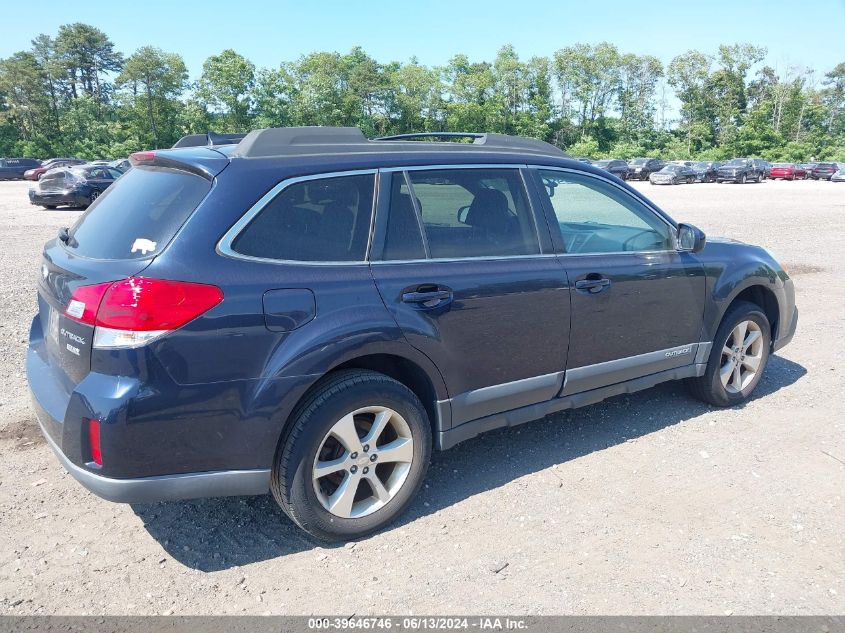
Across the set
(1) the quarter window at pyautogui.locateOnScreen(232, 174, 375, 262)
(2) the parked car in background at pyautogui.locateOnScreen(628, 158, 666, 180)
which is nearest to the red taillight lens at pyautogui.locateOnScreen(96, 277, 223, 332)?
(1) the quarter window at pyautogui.locateOnScreen(232, 174, 375, 262)

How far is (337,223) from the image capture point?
10.5ft

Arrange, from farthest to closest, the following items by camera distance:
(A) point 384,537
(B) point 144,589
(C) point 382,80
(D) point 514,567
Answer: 1. (C) point 382,80
2. (A) point 384,537
3. (D) point 514,567
4. (B) point 144,589

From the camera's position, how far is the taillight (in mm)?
2666

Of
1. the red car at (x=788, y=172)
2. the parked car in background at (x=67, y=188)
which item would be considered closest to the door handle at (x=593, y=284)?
the parked car in background at (x=67, y=188)

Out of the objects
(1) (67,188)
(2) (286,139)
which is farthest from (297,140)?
(1) (67,188)

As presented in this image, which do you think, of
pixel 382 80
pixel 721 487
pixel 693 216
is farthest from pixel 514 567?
pixel 382 80

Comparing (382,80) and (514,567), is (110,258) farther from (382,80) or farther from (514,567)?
(382,80)

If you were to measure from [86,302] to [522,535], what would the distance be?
2.27m

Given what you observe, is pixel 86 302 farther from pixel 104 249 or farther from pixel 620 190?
pixel 620 190

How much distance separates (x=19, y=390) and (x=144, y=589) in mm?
2849

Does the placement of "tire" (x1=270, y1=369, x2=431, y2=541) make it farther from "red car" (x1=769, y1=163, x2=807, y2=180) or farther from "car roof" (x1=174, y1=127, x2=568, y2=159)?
"red car" (x1=769, y1=163, x2=807, y2=180)

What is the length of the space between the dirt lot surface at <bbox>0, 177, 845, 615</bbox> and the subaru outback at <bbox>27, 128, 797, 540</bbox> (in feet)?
1.14

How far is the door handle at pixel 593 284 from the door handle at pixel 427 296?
0.93 m

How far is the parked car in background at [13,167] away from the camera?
49.1 meters
